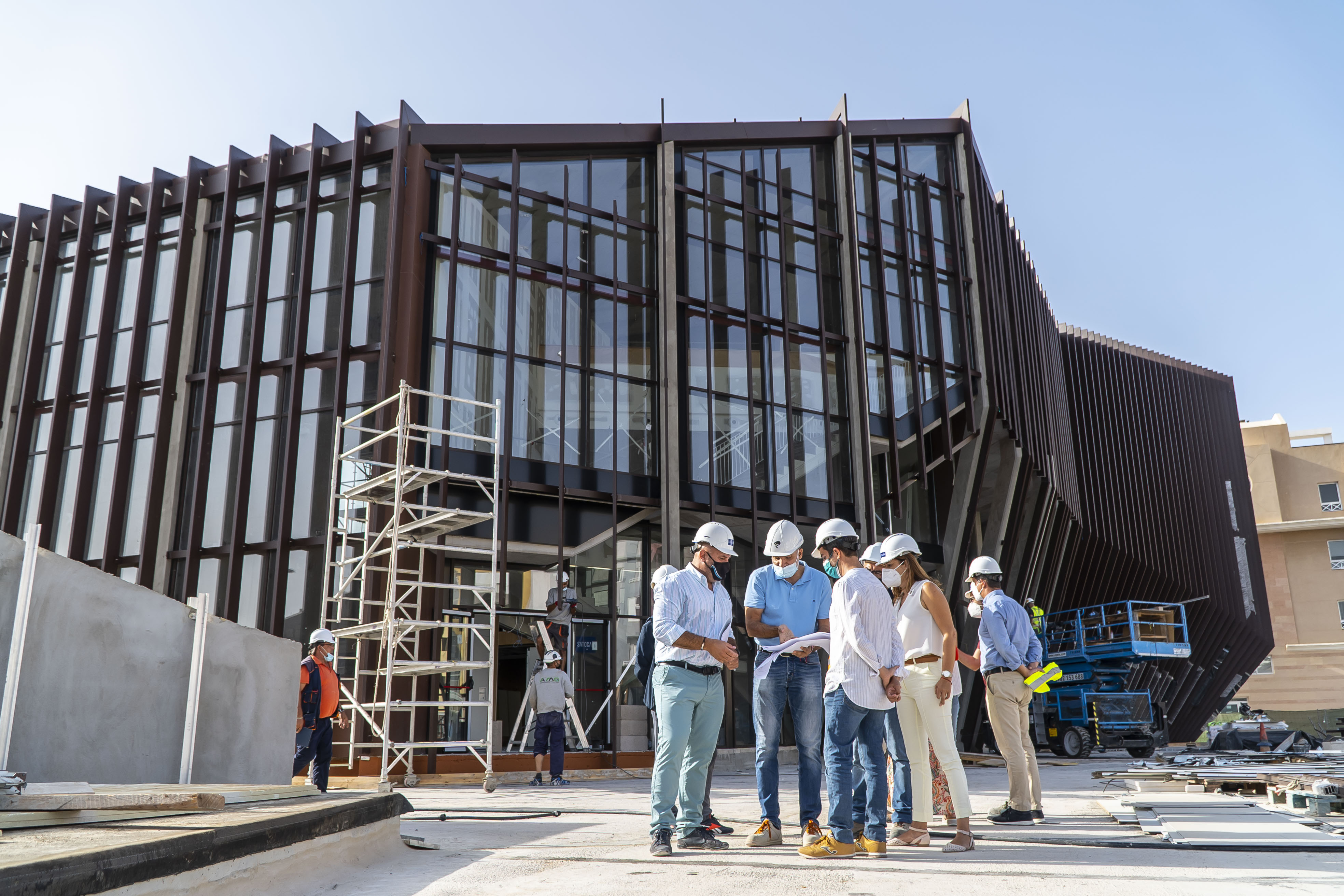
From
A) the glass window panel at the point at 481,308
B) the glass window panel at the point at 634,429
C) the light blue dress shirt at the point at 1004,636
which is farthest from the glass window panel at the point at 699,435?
the light blue dress shirt at the point at 1004,636

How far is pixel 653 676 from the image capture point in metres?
5.93

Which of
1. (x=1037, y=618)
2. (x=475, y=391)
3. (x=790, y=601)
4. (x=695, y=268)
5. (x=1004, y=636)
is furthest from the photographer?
(x=1037, y=618)

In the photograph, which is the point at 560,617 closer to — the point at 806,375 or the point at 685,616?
the point at 806,375

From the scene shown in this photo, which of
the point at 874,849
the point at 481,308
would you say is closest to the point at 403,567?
the point at 481,308

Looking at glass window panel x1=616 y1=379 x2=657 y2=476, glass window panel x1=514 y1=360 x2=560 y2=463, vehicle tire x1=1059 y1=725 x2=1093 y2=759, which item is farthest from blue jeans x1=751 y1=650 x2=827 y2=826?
vehicle tire x1=1059 y1=725 x2=1093 y2=759

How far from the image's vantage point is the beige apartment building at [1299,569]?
5300 centimetres

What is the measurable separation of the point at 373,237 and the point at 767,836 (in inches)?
581

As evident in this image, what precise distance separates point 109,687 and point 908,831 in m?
5.09

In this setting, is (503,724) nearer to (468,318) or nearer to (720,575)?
(468,318)

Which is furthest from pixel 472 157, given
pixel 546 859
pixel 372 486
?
pixel 546 859

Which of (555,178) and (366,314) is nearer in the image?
(366,314)

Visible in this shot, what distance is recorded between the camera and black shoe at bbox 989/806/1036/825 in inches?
275

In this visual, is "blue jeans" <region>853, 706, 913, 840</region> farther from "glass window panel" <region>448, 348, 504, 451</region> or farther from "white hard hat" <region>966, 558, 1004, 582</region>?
"glass window panel" <region>448, 348, 504, 451</region>

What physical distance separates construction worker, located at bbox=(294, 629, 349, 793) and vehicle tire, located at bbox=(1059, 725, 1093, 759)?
16.3 meters
